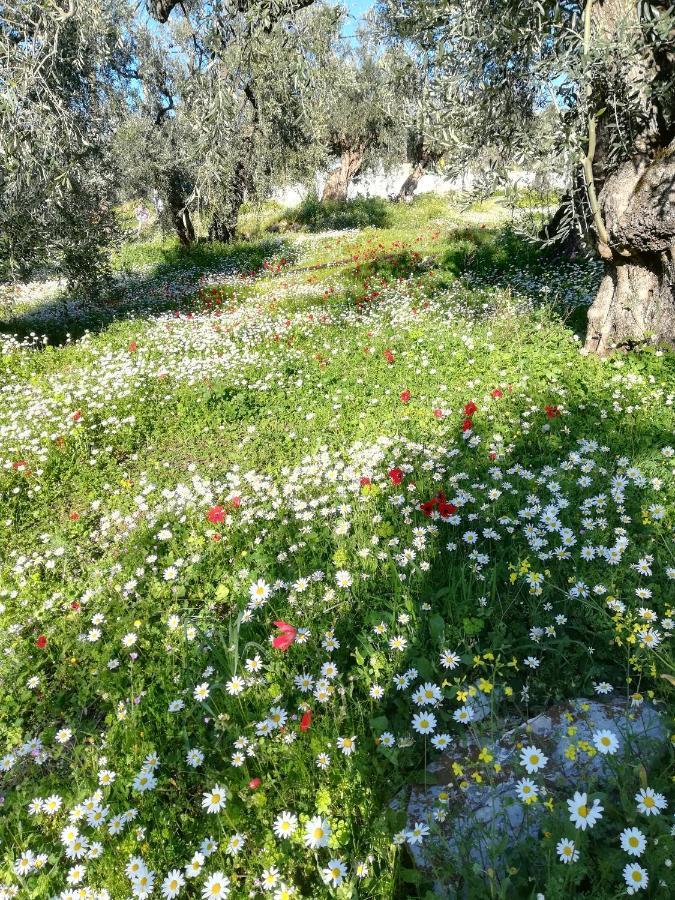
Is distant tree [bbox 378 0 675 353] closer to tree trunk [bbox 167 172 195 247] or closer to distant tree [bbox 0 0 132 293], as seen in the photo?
distant tree [bbox 0 0 132 293]

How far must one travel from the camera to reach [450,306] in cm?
1062

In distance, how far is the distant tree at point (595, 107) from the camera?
226 inches

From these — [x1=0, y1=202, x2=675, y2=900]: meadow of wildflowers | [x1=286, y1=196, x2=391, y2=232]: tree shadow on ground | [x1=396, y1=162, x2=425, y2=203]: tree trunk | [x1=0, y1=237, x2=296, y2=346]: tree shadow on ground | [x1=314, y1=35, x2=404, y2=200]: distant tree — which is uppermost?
[x1=314, y1=35, x2=404, y2=200]: distant tree

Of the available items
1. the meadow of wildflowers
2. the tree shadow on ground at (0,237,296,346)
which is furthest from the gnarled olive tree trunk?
the tree shadow on ground at (0,237,296,346)

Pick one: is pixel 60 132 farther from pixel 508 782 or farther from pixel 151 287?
pixel 508 782

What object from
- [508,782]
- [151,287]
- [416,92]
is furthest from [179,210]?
[508,782]

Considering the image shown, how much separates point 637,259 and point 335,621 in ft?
20.9

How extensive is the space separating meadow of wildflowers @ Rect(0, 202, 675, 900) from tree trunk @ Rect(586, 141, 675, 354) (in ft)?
1.61

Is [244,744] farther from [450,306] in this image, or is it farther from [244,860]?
[450,306]

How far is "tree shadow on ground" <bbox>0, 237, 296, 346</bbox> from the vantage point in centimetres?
1397

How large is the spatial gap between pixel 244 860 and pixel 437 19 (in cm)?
933

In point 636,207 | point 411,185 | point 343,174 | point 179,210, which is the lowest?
point 636,207

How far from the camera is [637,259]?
6.73 m

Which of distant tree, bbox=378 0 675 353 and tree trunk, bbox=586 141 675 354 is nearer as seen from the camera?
distant tree, bbox=378 0 675 353
